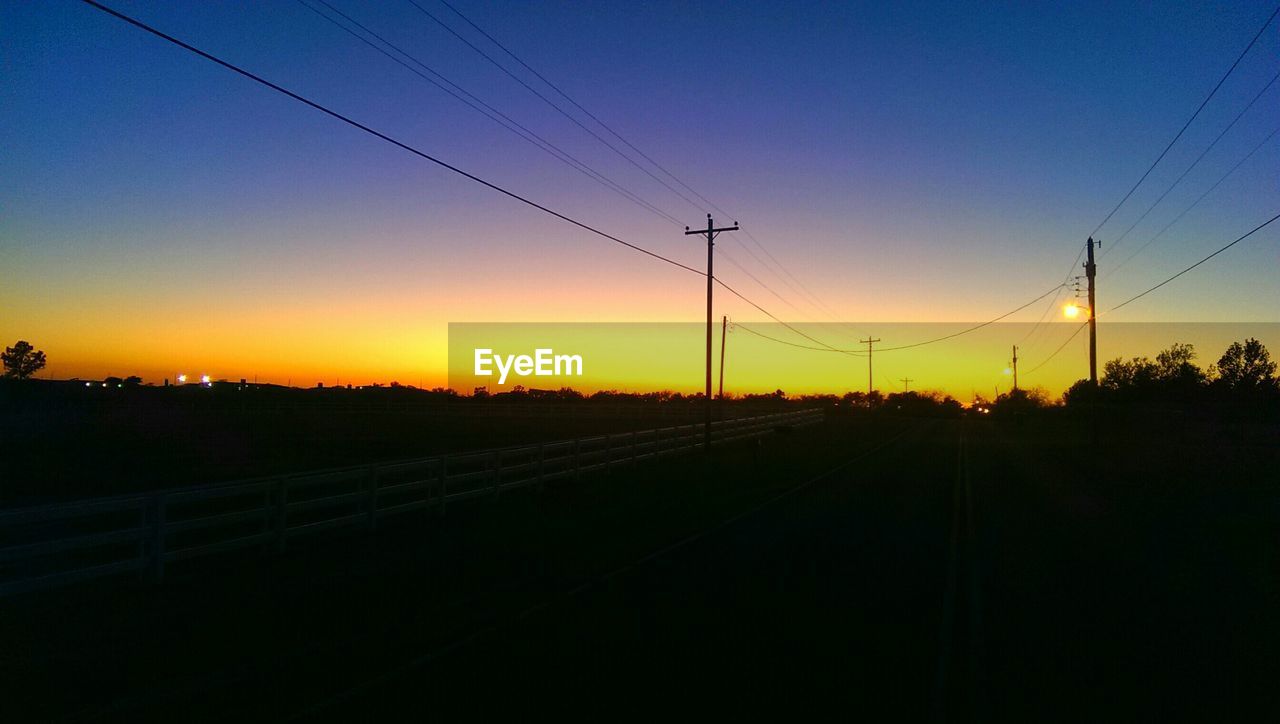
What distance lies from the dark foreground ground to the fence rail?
405 millimetres

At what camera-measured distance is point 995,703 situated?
6.62m

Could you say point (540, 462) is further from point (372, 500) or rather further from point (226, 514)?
point (226, 514)

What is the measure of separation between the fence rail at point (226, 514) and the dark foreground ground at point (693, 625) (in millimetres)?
405

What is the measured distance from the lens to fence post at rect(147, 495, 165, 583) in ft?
37.3

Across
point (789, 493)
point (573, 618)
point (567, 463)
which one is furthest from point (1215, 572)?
point (567, 463)

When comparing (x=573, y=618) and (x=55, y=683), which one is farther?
(x=573, y=618)

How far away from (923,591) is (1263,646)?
3435mm

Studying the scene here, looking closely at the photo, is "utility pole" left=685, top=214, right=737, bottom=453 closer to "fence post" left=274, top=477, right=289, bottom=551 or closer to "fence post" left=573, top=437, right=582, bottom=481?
"fence post" left=573, top=437, right=582, bottom=481

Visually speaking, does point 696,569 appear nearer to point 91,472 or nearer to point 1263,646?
point 1263,646

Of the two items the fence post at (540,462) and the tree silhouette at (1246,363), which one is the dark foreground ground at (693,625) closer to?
the fence post at (540,462)

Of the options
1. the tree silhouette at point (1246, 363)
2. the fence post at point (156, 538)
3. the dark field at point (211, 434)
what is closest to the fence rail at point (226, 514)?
the fence post at point (156, 538)

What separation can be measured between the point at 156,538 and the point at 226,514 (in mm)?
1714

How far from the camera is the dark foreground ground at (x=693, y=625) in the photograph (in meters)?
6.73

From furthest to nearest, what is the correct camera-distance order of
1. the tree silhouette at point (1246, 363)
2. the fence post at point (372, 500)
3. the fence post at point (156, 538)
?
the tree silhouette at point (1246, 363) < the fence post at point (372, 500) < the fence post at point (156, 538)
